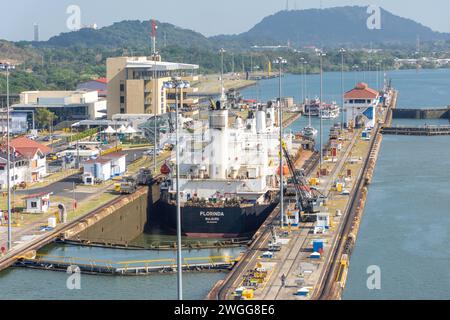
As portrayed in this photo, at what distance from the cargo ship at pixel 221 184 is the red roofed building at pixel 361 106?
33.5 m

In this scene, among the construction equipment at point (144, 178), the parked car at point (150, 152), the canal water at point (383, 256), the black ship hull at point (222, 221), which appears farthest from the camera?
the parked car at point (150, 152)

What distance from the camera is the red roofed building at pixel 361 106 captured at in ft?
254

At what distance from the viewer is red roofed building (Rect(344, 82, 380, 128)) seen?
77.4 m

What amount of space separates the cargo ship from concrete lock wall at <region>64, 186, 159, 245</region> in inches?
29.5

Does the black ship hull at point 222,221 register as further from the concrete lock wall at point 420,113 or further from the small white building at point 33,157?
the concrete lock wall at point 420,113

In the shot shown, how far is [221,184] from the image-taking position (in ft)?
132

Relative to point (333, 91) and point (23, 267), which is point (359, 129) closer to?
point (23, 267)

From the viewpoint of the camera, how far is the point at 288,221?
113ft

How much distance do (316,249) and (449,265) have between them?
4.67 metres

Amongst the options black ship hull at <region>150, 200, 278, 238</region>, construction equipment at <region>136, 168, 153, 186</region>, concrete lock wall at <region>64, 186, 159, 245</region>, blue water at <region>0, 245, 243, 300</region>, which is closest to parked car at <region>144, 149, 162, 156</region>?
construction equipment at <region>136, 168, 153, 186</region>

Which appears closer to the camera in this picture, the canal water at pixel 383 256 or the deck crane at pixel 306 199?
the canal water at pixel 383 256

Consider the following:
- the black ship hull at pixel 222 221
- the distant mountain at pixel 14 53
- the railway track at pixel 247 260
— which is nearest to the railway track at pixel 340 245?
the railway track at pixel 247 260

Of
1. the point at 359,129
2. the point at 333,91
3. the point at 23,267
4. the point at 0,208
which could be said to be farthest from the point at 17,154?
the point at 333,91

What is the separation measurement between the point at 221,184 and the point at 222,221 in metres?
2.43
